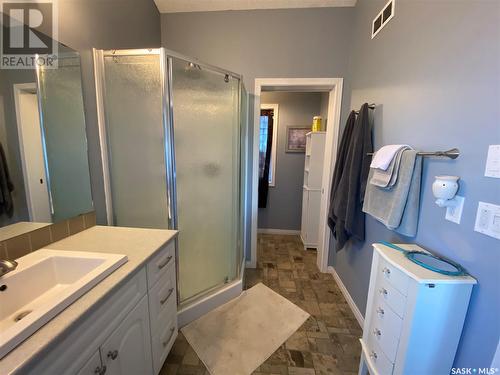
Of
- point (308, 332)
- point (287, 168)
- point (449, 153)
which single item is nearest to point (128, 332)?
point (308, 332)

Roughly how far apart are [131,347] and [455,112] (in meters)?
1.77

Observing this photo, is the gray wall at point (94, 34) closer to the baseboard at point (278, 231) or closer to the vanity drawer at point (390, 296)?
the vanity drawer at point (390, 296)

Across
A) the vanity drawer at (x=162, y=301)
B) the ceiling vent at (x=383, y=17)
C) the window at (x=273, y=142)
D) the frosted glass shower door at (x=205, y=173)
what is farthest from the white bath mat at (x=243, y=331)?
the ceiling vent at (x=383, y=17)

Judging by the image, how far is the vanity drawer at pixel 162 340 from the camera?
1.16m

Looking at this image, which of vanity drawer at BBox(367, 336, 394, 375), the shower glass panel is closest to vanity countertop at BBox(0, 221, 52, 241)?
the shower glass panel

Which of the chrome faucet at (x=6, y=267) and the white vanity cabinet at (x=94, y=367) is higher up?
the chrome faucet at (x=6, y=267)

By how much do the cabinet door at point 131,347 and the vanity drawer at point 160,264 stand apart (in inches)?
4.1

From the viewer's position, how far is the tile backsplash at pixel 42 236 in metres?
0.97

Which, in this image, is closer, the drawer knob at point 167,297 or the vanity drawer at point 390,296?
the vanity drawer at point 390,296

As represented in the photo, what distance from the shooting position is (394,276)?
0.99 m

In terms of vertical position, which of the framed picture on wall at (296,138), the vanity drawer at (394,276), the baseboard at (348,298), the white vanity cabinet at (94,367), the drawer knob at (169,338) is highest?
the framed picture on wall at (296,138)

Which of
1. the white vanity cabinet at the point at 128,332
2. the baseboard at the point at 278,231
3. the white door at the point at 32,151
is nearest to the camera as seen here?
the white vanity cabinet at the point at 128,332

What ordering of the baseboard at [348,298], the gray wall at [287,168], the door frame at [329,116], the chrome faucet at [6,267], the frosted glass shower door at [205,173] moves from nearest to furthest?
the chrome faucet at [6,267], the frosted glass shower door at [205,173], the baseboard at [348,298], the door frame at [329,116], the gray wall at [287,168]

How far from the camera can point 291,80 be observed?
2.16 metres
